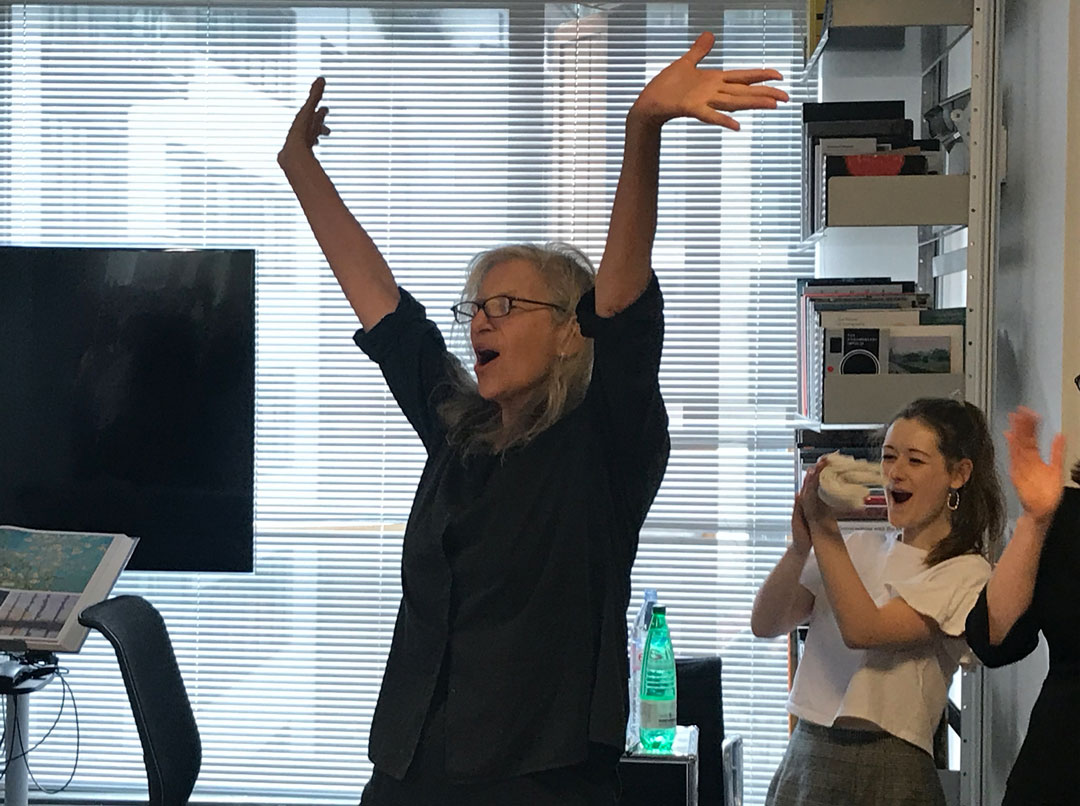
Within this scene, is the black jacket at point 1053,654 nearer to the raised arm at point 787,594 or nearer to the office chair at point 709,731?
the raised arm at point 787,594

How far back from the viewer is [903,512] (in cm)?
202

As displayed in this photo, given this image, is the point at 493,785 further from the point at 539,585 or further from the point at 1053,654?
the point at 1053,654

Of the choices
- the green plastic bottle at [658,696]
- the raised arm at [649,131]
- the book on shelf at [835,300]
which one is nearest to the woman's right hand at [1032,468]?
the raised arm at [649,131]

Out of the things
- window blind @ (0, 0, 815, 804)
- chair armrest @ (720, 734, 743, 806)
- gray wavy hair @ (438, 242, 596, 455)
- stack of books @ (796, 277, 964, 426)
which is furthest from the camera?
window blind @ (0, 0, 815, 804)

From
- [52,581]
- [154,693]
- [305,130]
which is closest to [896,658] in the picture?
[305,130]

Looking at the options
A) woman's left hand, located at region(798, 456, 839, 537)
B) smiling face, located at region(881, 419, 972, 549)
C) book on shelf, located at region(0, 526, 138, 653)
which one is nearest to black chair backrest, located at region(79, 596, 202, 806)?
book on shelf, located at region(0, 526, 138, 653)

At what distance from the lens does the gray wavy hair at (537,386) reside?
4.70 ft

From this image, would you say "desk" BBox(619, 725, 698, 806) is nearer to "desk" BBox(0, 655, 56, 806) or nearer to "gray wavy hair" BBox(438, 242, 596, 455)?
"gray wavy hair" BBox(438, 242, 596, 455)

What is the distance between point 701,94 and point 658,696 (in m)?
1.64

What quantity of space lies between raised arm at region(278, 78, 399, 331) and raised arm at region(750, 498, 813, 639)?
85cm

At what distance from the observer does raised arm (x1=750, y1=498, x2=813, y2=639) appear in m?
2.06

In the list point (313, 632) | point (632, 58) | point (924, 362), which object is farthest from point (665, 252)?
point (313, 632)

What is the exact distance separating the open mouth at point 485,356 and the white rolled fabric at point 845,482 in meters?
0.74

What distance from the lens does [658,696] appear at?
8.23 ft
